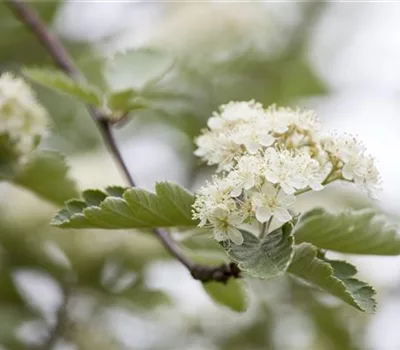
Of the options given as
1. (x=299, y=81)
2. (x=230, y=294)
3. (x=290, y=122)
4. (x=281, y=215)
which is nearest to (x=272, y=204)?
(x=281, y=215)

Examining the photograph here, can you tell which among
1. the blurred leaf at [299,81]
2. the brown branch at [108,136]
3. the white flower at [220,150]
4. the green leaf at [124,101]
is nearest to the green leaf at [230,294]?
the brown branch at [108,136]

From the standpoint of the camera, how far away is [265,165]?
→ 2.63ft

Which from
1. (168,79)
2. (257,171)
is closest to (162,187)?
(257,171)

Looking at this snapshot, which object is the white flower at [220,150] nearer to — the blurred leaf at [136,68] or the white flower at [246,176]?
the white flower at [246,176]

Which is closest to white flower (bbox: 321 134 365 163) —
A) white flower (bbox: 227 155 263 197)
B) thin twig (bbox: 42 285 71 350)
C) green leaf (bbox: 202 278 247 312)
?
white flower (bbox: 227 155 263 197)

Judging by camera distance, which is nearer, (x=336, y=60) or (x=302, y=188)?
(x=302, y=188)

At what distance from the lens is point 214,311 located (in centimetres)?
170

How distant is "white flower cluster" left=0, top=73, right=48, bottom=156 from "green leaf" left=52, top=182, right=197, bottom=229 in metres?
0.29

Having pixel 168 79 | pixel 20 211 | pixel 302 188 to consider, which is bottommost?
pixel 302 188

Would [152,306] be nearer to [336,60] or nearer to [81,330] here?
[81,330]

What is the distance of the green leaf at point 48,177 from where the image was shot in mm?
1169

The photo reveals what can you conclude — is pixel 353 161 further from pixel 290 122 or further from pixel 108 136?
pixel 108 136

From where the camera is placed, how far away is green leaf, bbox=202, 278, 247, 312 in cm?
104

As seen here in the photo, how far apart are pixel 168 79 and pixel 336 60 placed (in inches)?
24.3
